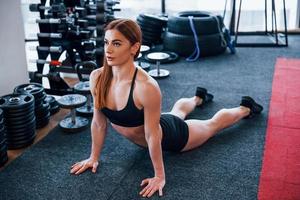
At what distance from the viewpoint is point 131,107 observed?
1.61 m

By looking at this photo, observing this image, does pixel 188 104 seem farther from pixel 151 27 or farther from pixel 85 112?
pixel 151 27

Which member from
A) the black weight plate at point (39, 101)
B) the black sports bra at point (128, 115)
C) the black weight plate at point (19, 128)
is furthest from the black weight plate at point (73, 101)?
the black sports bra at point (128, 115)

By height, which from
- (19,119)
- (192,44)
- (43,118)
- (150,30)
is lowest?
(43,118)

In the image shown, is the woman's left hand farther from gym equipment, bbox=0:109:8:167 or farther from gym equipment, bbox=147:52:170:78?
gym equipment, bbox=147:52:170:78

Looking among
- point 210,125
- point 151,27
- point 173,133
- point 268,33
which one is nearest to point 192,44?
point 151,27

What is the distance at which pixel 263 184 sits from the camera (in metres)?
1.73

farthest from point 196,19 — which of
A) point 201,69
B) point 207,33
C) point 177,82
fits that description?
point 177,82

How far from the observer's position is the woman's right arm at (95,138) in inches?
67.7

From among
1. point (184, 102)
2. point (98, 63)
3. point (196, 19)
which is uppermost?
point (196, 19)

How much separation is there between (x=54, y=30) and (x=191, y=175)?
1.50 metres

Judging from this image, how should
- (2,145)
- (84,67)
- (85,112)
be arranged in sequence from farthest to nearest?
(84,67), (85,112), (2,145)

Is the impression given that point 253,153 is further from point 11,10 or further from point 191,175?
point 11,10

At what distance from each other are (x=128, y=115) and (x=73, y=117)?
30.9 inches

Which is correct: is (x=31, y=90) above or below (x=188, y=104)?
above
